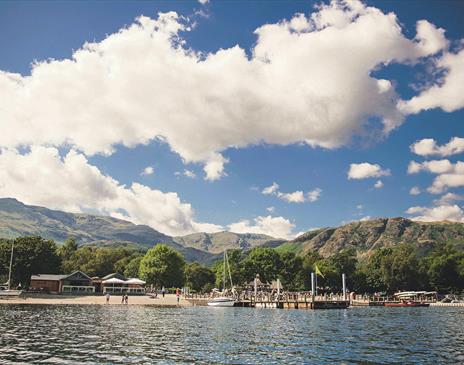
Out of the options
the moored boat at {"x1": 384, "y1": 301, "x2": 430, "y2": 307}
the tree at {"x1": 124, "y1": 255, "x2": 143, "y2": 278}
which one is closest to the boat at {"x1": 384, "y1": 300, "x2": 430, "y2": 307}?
the moored boat at {"x1": 384, "y1": 301, "x2": 430, "y2": 307}

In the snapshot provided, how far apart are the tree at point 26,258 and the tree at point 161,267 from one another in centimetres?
3165

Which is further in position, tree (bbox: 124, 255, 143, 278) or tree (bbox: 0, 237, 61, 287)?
tree (bbox: 124, 255, 143, 278)

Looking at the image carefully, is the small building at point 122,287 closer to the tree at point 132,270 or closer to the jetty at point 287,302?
the jetty at point 287,302

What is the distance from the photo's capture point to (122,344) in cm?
3456

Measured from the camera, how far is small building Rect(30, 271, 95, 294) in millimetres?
124750

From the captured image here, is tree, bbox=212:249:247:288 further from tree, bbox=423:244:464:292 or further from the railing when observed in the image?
tree, bbox=423:244:464:292

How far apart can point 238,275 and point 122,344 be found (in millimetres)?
115268

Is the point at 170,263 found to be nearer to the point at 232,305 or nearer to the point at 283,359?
the point at 232,305

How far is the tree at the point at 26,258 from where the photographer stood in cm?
12406

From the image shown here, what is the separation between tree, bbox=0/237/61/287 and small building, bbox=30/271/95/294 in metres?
3.15

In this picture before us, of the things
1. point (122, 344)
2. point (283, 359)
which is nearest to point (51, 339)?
point (122, 344)

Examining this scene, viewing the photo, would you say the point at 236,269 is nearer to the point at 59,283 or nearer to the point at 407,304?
the point at 407,304

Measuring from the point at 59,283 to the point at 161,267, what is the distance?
33786mm

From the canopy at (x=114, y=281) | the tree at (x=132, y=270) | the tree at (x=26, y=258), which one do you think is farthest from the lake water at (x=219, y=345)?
the tree at (x=132, y=270)
